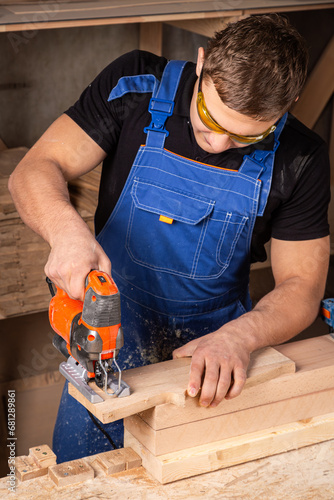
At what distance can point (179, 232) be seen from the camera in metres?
2.03

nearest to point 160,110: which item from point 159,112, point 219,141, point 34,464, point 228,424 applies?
point 159,112

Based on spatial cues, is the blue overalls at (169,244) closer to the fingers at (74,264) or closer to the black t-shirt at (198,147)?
the black t-shirt at (198,147)

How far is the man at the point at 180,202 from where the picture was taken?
6.21 ft

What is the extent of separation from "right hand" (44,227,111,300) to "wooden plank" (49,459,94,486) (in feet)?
1.31

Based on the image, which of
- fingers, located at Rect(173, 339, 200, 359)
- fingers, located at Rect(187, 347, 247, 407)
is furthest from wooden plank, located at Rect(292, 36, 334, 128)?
fingers, located at Rect(187, 347, 247, 407)

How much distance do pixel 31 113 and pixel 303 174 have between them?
195cm

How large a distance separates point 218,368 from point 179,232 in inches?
22.1

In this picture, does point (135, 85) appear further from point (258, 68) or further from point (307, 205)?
point (307, 205)

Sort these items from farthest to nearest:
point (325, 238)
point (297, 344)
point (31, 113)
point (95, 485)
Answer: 1. point (31, 113)
2. point (325, 238)
3. point (297, 344)
4. point (95, 485)

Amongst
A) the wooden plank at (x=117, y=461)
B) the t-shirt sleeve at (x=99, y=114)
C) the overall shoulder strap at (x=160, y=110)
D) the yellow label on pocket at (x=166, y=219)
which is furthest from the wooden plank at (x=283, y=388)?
the t-shirt sleeve at (x=99, y=114)

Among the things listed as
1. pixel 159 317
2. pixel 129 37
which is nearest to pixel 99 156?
pixel 159 317

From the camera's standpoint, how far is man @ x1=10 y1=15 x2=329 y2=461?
1.89m

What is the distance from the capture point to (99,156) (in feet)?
6.92

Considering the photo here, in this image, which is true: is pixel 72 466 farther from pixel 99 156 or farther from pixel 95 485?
pixel 99 156
